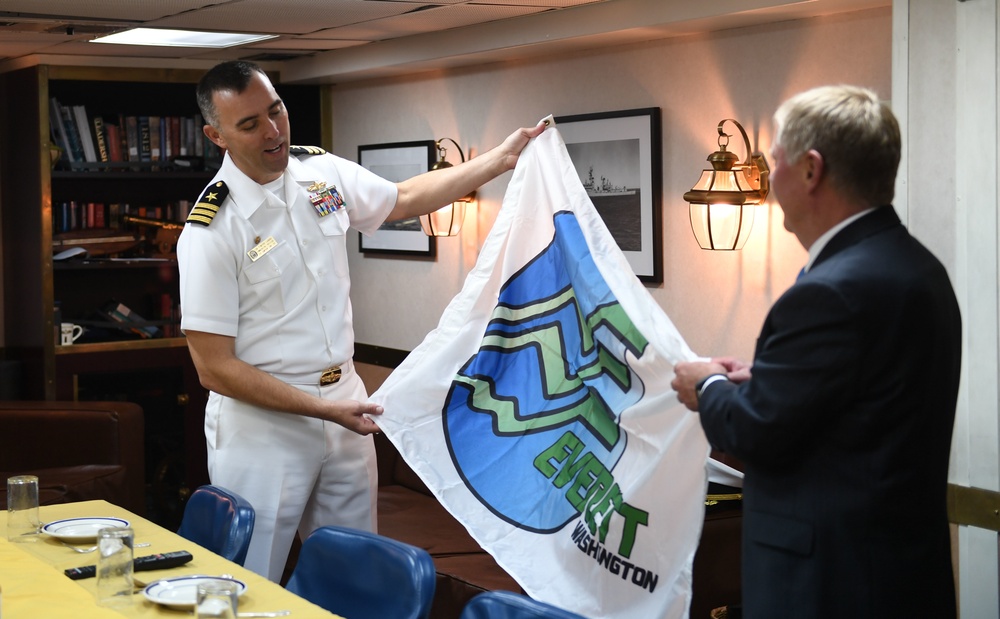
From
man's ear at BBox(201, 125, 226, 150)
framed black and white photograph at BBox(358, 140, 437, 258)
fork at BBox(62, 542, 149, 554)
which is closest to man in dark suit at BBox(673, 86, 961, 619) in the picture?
fork at BBox(62, 542, 149, 554)

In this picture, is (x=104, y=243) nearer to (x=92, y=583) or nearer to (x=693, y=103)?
(x=693, y=103)

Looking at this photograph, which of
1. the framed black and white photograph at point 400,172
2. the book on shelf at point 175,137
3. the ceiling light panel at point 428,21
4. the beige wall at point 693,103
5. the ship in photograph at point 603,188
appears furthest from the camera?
the book on shelf at point 175,137

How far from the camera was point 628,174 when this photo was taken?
4.54 m

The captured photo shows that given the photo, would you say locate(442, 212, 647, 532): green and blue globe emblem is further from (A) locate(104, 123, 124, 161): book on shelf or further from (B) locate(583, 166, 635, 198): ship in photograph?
(A) locate(104, 123, 124, 161): book on shelf

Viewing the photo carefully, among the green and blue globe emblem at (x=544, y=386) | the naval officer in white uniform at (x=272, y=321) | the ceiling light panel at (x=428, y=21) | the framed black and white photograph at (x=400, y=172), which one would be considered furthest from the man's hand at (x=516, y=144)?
the framed black and white photograph at (x=400, y=172)

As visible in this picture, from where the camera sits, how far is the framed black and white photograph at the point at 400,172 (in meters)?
5.73

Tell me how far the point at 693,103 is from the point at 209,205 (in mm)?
1936

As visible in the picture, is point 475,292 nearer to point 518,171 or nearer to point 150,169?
point 518,171

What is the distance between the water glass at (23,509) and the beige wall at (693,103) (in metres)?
2.42

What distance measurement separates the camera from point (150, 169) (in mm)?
6332

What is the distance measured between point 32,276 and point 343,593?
400 centimetres

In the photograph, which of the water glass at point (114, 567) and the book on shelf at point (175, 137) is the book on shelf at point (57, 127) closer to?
the book on shelf at point (175, 137)

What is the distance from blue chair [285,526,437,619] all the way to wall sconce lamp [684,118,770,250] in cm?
191

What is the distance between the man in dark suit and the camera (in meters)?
1.90
